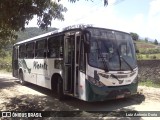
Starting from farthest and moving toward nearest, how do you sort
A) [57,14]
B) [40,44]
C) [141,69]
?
[141,69]
[40,44]
[57,14]

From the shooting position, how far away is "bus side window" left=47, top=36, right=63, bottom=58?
33.9 ft

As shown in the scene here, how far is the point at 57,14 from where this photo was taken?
37.5 ft

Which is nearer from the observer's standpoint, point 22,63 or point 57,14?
point 57,14

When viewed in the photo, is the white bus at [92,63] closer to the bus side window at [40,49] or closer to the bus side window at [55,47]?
the bus side window at [55,47]

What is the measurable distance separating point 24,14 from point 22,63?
25.8ft

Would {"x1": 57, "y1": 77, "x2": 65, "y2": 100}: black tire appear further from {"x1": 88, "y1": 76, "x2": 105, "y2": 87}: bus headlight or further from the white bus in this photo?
{"x1": 88, "y1": 76, "x2": 105, "y2": 87}: bus headlight

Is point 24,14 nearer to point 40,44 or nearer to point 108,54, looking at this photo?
point 108,54

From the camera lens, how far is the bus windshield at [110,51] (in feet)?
27.7

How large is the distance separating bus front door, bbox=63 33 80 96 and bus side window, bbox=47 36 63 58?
22.1 inches

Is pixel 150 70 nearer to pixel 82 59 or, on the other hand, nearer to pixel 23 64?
pixel 23 64

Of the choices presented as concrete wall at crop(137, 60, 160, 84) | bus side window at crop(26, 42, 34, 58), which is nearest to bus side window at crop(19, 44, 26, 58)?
bus side window at crop(26, 42, 34, 58)

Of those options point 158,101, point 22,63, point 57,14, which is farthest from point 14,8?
point 22,63

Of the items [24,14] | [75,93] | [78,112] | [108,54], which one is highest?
[24,14]

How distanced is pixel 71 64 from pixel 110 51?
5.27ft
